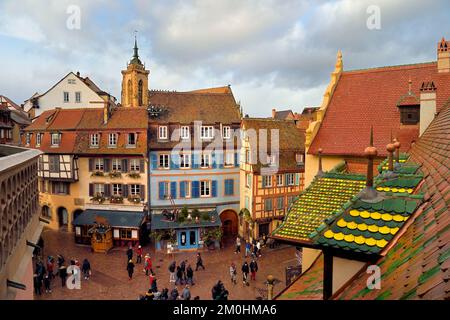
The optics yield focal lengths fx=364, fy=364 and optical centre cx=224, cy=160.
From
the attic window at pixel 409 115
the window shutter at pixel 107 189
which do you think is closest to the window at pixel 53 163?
A: the window shutter at pixel 107 189

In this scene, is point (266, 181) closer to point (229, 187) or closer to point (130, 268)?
point (229, 187)

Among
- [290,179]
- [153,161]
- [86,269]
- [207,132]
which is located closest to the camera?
[86,269]

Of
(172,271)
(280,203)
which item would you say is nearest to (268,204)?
(280,203)

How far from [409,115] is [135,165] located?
20.3 m

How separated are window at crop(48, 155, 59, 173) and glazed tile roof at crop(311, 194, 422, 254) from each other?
30178 mm

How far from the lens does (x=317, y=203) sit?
30.3ft

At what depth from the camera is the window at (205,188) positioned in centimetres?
3049

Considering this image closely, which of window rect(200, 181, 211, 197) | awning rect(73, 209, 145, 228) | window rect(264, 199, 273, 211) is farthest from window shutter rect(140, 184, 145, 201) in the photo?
window rect(264, 199, 273, 211)

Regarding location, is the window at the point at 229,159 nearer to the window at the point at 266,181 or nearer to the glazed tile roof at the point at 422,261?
the window at the point at 266,181

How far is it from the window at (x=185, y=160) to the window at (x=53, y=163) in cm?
1046
